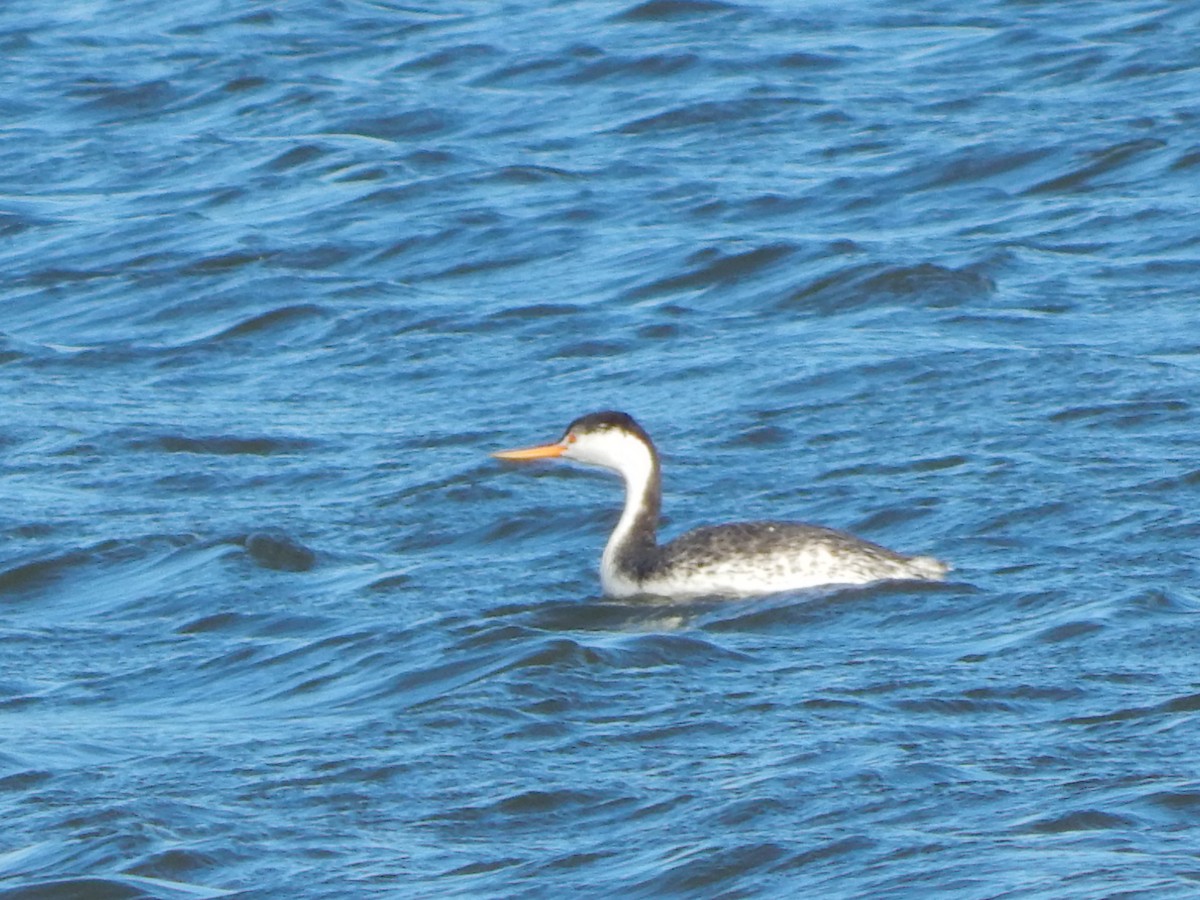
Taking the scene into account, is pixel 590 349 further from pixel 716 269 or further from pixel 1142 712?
pixel 1142 712

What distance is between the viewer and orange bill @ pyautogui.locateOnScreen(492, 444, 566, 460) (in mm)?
12070

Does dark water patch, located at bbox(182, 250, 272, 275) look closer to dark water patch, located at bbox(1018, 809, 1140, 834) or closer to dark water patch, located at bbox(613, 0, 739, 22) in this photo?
dark water patch, located at bbox(613, 0, 739, 22)

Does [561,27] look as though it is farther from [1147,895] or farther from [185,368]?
[1147,895]

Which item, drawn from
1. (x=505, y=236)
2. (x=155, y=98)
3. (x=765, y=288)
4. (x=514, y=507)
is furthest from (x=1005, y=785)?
(x=155, y=98)

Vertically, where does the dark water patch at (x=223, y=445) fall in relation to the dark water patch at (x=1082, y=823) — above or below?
below

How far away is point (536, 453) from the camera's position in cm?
1212

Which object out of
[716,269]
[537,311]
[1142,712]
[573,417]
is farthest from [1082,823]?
[716,269]

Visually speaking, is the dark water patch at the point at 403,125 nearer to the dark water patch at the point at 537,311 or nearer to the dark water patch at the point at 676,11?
the dark water patch at the point at 676,11

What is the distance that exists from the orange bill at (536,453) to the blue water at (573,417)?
1.30 ft

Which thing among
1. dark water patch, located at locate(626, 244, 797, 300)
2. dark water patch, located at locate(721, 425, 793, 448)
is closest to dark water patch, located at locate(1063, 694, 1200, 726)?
dark water patch, located at locate(721, 425, 793, 448)

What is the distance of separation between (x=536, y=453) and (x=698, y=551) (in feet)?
3.94

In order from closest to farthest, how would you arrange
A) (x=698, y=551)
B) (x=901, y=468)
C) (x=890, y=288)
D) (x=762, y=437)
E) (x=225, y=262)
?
(x=698, y=551)
(x=901, y=468)
(x=762, y=437)
(x=890, y=288)
(x=225, y=262)

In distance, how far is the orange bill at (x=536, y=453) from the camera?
12.1m

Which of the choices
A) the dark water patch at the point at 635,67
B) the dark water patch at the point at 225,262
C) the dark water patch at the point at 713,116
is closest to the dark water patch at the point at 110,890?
the dark water patch at the point at 225,262
